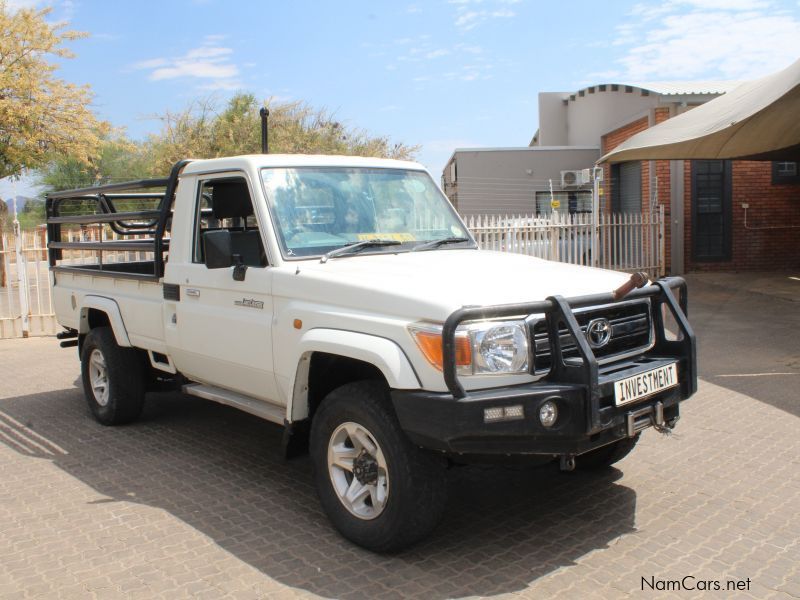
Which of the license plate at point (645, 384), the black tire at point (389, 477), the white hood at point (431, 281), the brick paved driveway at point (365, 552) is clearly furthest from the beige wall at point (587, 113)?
the black tire at point (389, 477)

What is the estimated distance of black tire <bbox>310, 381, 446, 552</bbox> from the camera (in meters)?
3.79

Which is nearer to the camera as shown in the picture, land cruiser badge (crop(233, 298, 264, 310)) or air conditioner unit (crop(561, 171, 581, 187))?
land cruiser badge (crop(233, 298, 264, 310))

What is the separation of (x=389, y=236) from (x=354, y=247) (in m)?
0.36

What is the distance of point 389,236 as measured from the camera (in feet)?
16.6

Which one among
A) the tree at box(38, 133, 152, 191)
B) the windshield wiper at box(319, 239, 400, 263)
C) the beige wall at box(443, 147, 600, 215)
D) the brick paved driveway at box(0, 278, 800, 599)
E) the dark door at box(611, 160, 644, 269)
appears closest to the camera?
the brick paved driveway at box(0, 278, 800, 599)

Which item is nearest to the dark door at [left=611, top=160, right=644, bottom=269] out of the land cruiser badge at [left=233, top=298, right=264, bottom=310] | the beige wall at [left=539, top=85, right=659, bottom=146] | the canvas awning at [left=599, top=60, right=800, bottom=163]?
the beige wall at [left=539, top=85, right=659, bottom=146]

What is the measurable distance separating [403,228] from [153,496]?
92.4 inches

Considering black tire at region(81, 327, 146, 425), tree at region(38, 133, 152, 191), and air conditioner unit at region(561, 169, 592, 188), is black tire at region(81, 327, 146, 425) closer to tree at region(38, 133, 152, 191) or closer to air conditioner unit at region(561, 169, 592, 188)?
air conditioner unit at region(561, 169, 592, 188)

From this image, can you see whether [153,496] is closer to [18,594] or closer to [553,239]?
[18,594]

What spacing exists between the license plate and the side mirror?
2354 millimetres

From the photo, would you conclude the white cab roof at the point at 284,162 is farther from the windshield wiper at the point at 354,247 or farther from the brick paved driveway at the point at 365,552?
the brick paved driveway at the point at 365,552

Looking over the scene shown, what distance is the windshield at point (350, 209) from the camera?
4824mm

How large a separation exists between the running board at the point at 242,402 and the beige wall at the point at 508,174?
17.5 meters

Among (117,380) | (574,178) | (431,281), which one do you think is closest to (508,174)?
(574,178)
